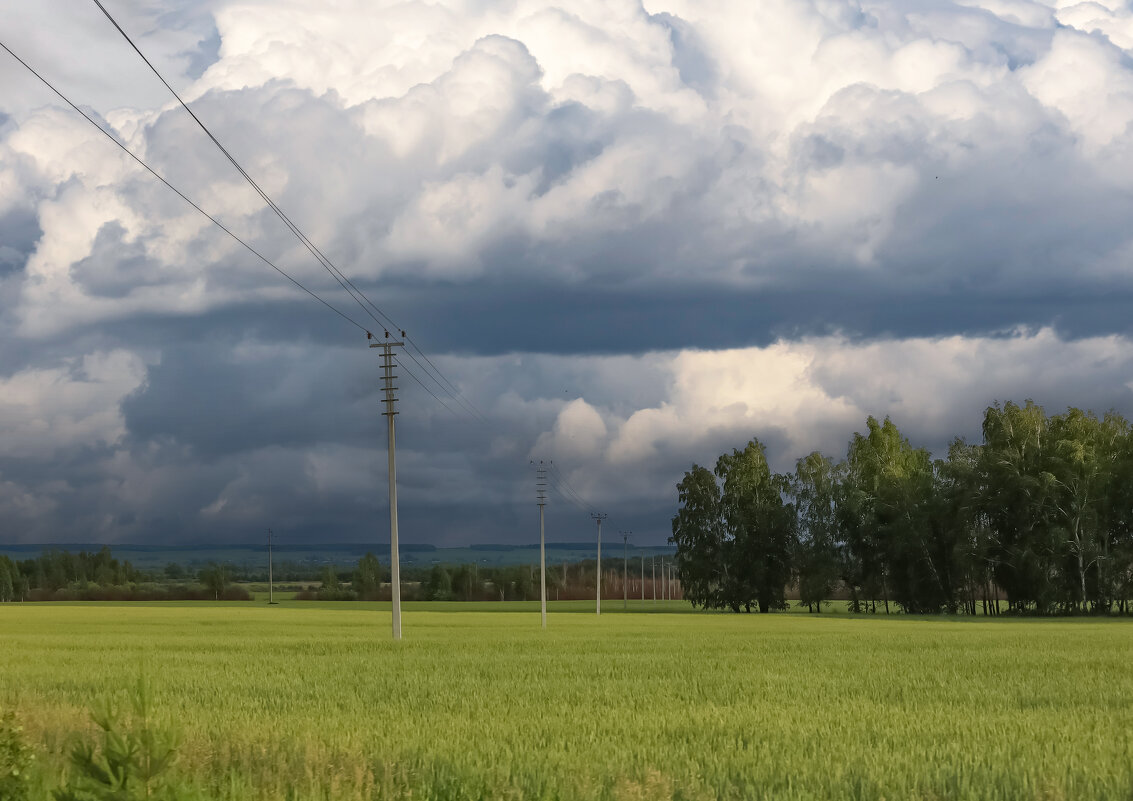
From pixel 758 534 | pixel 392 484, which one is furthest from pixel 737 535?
pixel 392 484

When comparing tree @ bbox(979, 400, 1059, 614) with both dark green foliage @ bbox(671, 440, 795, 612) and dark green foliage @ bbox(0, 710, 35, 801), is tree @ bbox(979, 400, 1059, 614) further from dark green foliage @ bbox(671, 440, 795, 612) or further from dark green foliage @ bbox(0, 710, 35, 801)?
dark green foliage @ bbox(0, 710, 35, 801)

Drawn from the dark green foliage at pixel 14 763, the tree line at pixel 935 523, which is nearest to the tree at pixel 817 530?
the tree line at pixel 935 523

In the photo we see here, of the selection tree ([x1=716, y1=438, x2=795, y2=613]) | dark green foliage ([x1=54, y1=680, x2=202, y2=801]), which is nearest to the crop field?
dark green foliage ([x1=54, y1=680, x2=202, y2=801])

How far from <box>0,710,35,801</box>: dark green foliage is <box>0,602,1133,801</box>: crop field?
118cm

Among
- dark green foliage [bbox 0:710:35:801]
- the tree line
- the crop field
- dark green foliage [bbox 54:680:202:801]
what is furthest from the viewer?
the tree line

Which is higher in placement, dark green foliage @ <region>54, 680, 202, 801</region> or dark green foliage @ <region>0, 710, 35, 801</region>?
dark green foliage @ <region>54, 680, 202, 801</region>

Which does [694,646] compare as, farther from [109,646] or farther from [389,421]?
[109,646]

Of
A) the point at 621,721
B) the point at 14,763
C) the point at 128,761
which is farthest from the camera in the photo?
the point at 621,721

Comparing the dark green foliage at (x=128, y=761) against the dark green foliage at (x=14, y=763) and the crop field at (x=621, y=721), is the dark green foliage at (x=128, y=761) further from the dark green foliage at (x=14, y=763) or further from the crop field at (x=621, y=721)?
the dark green foliage at (x=14, y=763)

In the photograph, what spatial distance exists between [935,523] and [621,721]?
105m

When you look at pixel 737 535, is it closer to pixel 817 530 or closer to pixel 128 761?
pixel 817 530

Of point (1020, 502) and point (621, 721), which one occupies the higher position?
point (1020, 502)

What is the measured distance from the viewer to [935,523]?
118625 mm

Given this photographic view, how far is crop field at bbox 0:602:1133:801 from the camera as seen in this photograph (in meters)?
13.5
